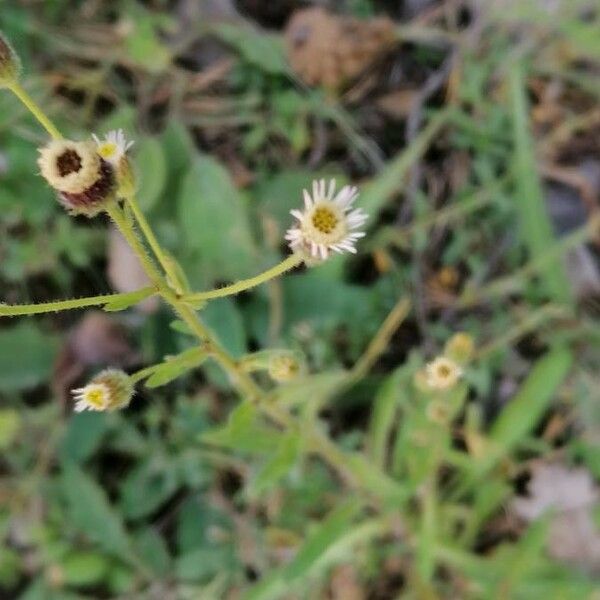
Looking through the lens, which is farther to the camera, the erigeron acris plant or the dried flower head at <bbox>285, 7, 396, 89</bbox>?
the dried flower head at <bbox>285, 7, 396, 89</bbox>

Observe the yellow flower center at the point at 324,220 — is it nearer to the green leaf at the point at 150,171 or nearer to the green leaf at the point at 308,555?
the green leaf at the point at 308,555

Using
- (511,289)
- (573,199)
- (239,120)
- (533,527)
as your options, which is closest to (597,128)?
(573,199)

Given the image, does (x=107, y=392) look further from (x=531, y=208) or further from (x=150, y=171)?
(x=531, y=208)

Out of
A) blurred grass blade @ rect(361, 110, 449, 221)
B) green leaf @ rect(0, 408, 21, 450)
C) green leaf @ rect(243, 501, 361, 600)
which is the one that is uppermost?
blurred grass blade @ rect(361, 110, 449, 221)

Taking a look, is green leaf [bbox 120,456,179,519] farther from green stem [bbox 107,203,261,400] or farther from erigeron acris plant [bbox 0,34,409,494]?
erigeron acris plant [bbox 0,34,409,494]

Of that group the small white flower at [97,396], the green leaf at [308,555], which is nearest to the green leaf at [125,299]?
the small white flower at [97,396]

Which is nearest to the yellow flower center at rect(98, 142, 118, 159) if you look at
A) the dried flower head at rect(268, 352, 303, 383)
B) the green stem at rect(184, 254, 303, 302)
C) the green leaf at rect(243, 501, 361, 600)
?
the green stem at rect(184, 254, 303, 302)

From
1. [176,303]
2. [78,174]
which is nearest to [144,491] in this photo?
[176,303]
